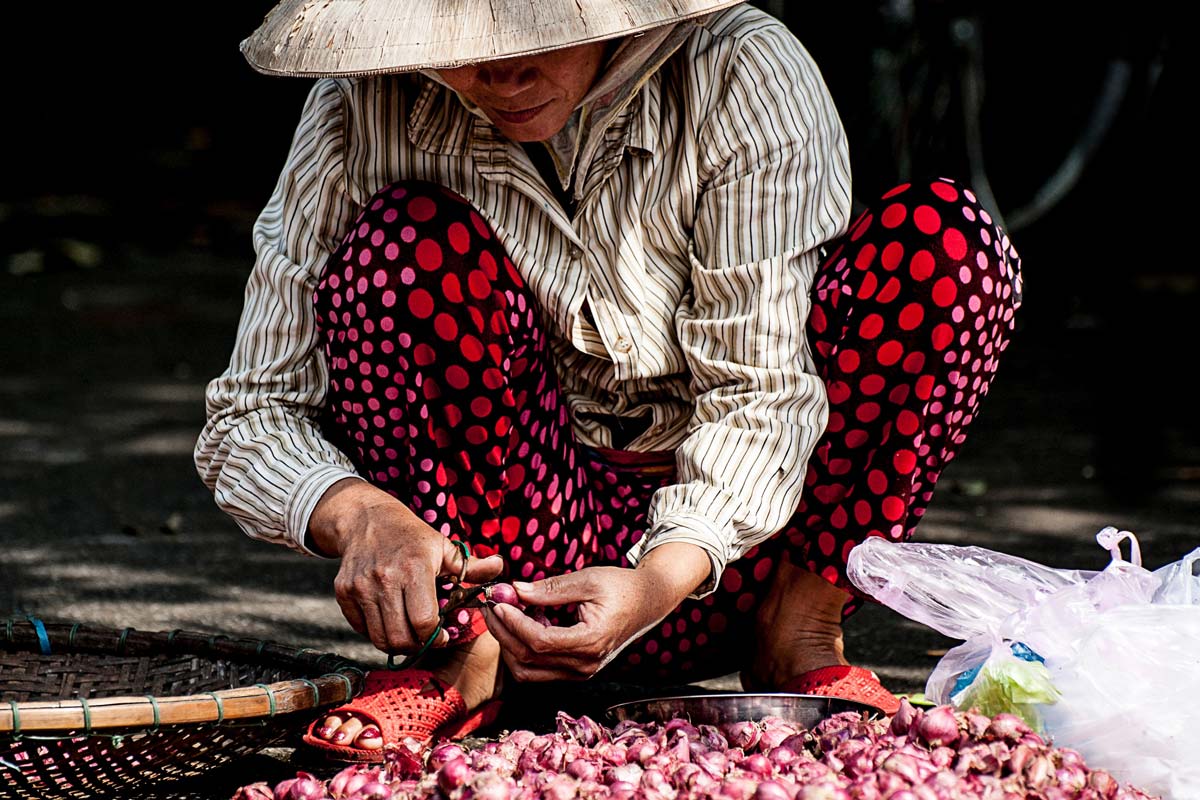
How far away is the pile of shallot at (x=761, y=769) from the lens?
133 cm

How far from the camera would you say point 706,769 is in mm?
1394

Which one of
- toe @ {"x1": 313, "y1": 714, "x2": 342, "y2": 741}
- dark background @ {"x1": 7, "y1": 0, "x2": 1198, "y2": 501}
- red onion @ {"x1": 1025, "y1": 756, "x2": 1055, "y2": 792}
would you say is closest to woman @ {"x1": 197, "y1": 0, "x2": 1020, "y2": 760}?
toe @ {"x1": 313, "y1": 714, "x2": 342, "y2": 741}

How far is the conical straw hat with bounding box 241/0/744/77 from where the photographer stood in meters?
1.54

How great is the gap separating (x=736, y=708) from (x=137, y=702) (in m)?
0.61

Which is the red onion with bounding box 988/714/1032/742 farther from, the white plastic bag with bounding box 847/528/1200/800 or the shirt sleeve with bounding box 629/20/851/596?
the shirt sleeve with bounding box 629/20/851/596

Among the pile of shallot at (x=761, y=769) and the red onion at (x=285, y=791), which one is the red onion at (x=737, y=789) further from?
the red onion at (x=285, y=791)

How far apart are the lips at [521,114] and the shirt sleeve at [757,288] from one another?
226mm

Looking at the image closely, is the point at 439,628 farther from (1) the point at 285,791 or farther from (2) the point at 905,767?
(2) the point at 905,767

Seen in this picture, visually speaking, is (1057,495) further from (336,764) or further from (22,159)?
(22,159)

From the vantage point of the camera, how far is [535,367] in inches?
73.7

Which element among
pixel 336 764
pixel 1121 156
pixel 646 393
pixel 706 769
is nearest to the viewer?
pixel 706 769

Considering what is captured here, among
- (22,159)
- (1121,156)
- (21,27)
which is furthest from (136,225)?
(1121,156)

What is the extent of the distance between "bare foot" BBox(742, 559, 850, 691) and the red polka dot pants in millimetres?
54

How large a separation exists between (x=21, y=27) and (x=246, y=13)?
1.38 m
